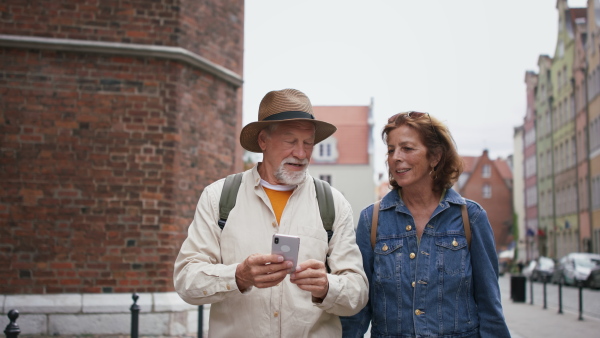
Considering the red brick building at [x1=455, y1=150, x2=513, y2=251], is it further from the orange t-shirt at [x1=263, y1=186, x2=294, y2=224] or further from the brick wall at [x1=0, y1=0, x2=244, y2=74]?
the orange t-shirt at [x1=263, y1=186, x2=294, y2=224]

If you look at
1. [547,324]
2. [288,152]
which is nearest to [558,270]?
[547,324]

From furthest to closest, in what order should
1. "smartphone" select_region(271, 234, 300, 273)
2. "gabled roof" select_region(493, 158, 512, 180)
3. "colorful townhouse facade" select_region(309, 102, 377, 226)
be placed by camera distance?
"gabled roof" select_region(493, 158, 512, 180) → "colorful townhouse facade" select_region(309, 102, 377, 226) → "smartphone" select_region(271, 234, 300, 273)

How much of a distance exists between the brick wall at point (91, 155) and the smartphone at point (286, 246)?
244 inches

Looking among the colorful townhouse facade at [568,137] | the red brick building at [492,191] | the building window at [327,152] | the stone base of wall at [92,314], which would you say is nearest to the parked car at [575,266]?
the colorful townhouse facade at [568,137]

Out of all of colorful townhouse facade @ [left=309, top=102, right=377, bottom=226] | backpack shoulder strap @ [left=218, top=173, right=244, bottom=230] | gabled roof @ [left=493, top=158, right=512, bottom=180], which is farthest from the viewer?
gabled roof @ [left=493, top=158, right=512, bottom=180]

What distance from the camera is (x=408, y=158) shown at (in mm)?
3971

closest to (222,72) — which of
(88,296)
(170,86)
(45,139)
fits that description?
(170,86)

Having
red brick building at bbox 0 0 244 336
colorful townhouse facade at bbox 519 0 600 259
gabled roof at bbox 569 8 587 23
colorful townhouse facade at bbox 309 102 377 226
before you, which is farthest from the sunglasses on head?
colorful townhouse facade at bbox 309 102 377 226

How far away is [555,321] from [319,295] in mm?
11701

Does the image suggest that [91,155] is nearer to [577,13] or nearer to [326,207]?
[326,207]

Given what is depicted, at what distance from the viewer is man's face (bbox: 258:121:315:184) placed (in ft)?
12.2

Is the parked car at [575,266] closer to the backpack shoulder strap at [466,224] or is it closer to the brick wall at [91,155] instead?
the brick wall at [91,155]

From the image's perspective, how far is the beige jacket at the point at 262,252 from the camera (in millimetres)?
3455

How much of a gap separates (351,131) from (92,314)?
57167mm
